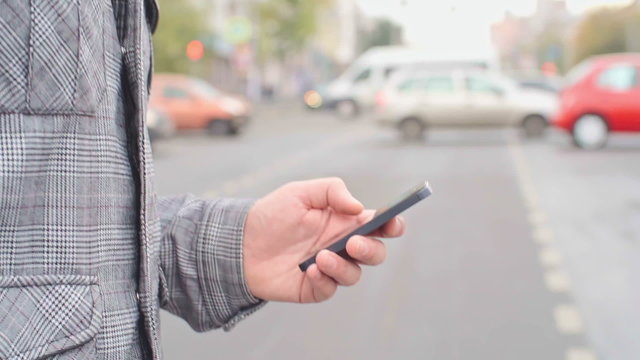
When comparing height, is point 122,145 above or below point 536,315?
above

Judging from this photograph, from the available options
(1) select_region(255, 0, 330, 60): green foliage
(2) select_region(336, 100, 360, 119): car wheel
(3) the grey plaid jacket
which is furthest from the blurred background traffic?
(1) select_region(255, 0, 330, 60): green foliage

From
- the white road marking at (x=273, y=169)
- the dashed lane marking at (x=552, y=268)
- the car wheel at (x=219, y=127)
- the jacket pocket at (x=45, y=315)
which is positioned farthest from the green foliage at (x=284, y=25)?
the jacket pocket at (x=45, y=315)

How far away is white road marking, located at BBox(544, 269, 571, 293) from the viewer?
261 inches

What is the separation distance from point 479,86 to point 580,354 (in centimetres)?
1945

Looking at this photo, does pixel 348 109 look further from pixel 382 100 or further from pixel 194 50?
pixel 382 100

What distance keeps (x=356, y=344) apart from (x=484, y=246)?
131 inches

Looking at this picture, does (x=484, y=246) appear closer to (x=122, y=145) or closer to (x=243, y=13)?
(x=122, y=145)

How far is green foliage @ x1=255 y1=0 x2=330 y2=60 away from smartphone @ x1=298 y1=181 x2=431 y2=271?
54.4 meters

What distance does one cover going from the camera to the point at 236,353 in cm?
523

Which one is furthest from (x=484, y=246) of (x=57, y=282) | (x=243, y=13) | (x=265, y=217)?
(x=243, y=13)

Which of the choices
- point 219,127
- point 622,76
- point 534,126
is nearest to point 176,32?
point 219,127

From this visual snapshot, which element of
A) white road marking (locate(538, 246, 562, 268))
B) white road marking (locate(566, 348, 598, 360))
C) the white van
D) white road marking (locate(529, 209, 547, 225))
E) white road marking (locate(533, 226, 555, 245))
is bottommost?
the white van

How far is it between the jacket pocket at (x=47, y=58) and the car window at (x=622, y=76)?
18.5 meters

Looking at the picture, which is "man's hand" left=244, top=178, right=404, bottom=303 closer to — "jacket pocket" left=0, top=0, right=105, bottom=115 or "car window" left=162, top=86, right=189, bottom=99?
"jacket pocket" left=0, top=0, right=105, bottom=115
